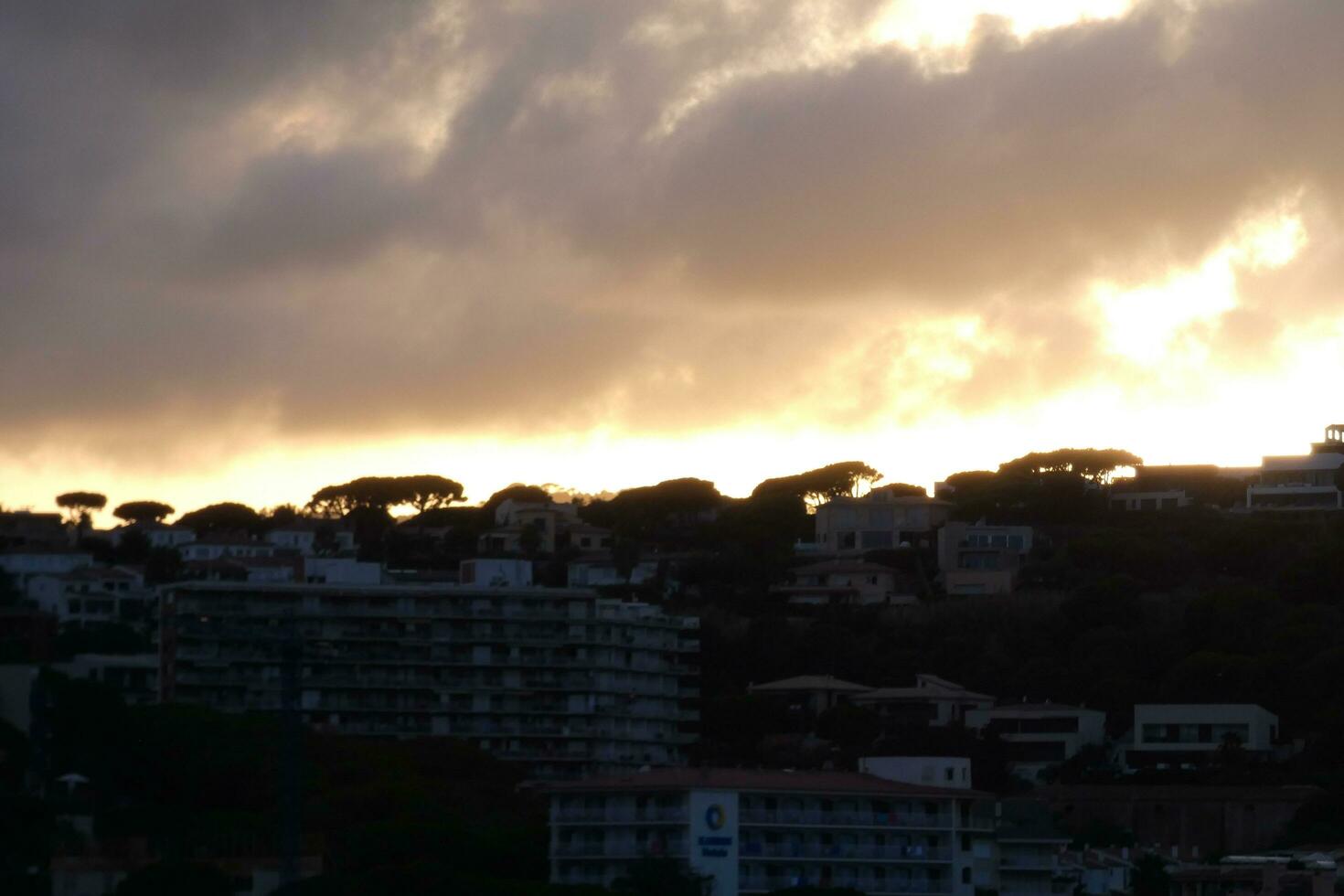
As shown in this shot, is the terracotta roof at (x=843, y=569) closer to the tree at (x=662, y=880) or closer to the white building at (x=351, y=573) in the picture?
the white building at (x=351, y=573)

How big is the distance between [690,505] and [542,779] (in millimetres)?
59015

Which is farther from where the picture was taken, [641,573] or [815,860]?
[641,573]

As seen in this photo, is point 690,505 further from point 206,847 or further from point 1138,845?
point 206,847

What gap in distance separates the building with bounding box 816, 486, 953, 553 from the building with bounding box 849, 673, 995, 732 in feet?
124

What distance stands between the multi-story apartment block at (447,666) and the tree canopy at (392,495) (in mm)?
57637

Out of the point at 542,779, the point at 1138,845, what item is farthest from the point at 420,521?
the point at 1138,845

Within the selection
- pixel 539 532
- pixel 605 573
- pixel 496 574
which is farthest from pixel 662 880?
pixel 539 532

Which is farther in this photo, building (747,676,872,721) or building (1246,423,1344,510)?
building (1246,423,1344,510)

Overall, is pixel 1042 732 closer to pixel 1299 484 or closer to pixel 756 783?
pixel 756 783

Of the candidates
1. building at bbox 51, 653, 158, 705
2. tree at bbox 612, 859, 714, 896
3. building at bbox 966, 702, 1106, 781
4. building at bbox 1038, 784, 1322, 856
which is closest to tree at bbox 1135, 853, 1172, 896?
building at bbox 1038, 784, 1322, 856

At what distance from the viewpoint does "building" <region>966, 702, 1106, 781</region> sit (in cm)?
10806

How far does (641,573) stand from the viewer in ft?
458

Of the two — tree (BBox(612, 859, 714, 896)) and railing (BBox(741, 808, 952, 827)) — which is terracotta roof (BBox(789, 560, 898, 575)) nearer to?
railing (BBox(741, 808, 952, 827))

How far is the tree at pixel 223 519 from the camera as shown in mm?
162625
